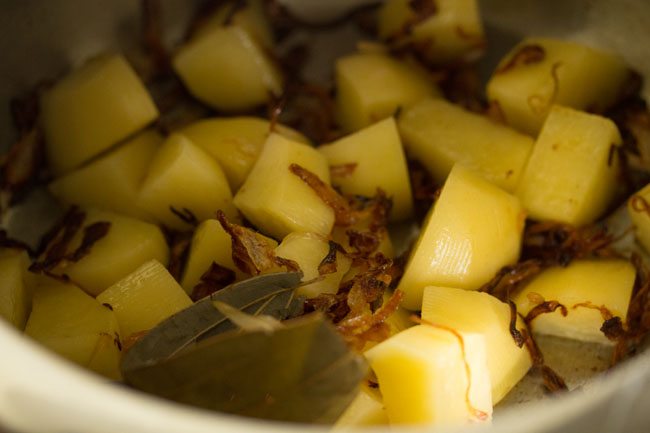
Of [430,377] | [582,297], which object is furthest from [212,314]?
[582,297]

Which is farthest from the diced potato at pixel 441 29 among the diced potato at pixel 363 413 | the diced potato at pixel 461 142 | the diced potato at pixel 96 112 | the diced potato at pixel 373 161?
the diced potato at pixel 363 413

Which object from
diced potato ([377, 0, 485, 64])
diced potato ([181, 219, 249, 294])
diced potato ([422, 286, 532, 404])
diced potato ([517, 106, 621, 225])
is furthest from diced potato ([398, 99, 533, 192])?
diced potato ([181, 219, 249, 294])

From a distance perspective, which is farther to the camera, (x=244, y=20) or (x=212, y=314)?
(x=244, y=20)

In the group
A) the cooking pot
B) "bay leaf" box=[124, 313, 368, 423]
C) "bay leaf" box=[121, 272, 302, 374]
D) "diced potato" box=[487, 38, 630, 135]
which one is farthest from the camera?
"diced potato" box=[487, 38, 630, 135]

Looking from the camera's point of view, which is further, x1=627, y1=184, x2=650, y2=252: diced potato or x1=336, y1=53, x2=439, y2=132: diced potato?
x1=336, y1=53, x2=439, y2=132: diced potato

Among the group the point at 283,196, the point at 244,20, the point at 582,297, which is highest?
the point at 244,20

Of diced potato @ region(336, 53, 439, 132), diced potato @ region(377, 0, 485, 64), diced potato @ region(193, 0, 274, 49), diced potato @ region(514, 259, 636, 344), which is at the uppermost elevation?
diced potato @ region(193, 0, 274, 49)

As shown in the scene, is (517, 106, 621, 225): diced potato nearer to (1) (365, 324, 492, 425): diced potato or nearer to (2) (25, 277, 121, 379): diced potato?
(1) (365, 324, 492, 425): diced potato

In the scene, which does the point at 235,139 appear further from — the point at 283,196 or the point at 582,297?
the point at 582,297
